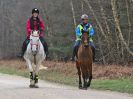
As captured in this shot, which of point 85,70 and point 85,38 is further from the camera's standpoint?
point 85,70

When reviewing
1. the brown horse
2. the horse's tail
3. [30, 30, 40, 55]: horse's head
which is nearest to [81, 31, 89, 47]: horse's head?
the brown horse

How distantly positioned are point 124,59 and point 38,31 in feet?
62.1

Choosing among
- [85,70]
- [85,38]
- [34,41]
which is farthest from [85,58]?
[34,41]

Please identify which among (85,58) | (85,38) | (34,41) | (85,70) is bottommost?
(85,70)

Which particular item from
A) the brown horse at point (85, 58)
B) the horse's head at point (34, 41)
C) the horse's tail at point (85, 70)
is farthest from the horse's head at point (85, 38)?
the horse's head at point (34, 41)

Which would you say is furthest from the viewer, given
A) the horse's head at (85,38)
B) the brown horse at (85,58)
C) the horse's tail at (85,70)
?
the horse's tail at (85,70)

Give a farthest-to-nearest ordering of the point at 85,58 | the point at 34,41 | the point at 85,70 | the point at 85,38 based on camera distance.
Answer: the point at 85,70 → the point at 85,58 → the point at 34,41 → the point at 85,38

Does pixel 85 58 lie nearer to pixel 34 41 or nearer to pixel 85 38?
pixel 85 38

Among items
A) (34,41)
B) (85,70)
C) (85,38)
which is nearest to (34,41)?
(34,41)

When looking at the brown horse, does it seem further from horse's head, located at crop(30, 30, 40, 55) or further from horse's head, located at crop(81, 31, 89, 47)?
horse's head, located at crop(30, 30, 40, 55)

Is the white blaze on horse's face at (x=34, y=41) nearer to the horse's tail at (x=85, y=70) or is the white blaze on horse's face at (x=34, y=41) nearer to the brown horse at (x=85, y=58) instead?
the brown horse at (x=85, y=58)

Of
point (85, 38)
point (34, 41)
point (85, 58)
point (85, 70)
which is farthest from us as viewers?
point (85, 70)

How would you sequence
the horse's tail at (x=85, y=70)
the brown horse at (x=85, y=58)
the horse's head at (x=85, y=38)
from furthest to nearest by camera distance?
the horse's tail at (x=85, y=70) < the brown horse at (x=85, y=58) < the horse's head at (x=85, y=38)

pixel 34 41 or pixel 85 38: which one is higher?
pixel 85 38
